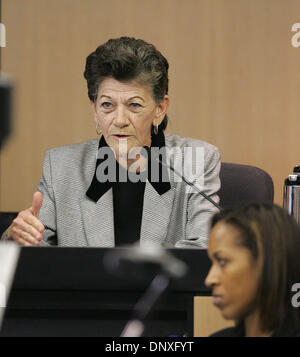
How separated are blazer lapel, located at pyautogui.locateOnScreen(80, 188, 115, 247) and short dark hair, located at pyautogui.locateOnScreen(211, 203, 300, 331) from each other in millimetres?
670

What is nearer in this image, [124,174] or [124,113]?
[124,113]

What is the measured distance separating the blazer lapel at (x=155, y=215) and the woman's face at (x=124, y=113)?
0.13 meters

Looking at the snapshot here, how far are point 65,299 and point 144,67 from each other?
689mm

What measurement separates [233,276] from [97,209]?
2.49 feet

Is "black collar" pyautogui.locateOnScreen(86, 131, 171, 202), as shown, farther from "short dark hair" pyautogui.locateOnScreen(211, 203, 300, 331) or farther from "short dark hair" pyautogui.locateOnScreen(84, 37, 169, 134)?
"short dark hair" pyautogui.locateOnScreen(211, 203, 300, 331)

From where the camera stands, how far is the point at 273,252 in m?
0.72

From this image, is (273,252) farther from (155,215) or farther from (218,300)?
(155,215)

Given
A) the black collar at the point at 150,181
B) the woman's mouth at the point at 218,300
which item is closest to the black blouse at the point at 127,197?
the black collar at the point at 150,181

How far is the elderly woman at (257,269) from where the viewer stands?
28.1 inches

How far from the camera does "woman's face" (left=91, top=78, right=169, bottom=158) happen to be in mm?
1406

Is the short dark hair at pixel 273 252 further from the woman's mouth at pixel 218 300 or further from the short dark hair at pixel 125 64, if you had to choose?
the short dark hair at pixel 125 64

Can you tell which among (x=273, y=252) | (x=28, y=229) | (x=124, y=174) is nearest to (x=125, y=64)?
(x=124, y=174)

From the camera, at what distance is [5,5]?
2.19 m

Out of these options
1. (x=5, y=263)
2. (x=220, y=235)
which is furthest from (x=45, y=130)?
(x=220, y=235)
